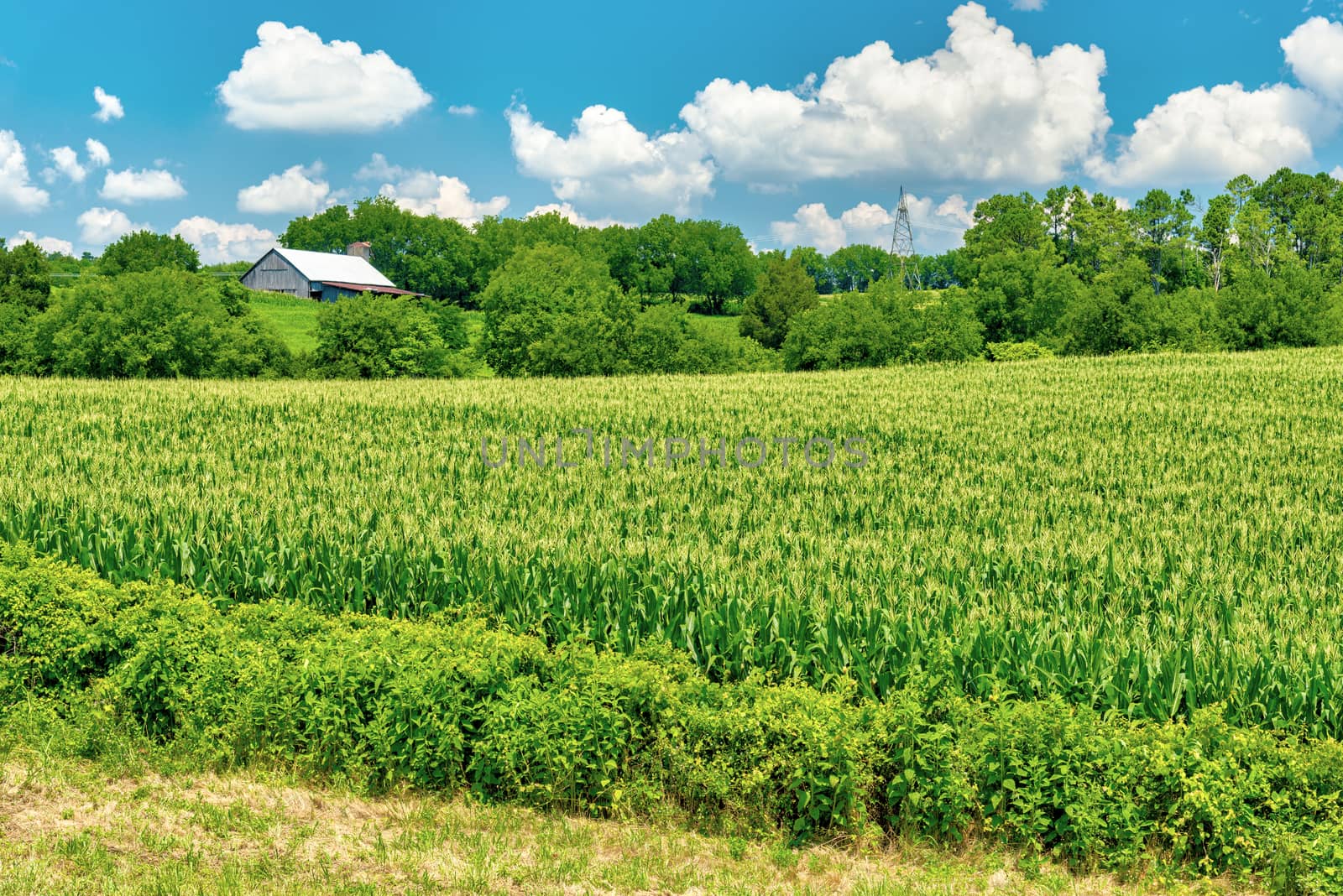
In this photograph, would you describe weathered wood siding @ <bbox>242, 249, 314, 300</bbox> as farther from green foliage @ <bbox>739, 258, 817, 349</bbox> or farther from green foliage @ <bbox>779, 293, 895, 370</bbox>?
green foliage @ <bbox>779, 293, 895, 370</bbox>

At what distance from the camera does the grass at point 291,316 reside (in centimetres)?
7950

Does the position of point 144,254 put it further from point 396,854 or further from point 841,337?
point 396,854

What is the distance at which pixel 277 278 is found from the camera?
379 ft

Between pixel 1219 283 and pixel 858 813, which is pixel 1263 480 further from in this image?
pixel 1219 283

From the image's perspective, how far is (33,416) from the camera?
77.1ft

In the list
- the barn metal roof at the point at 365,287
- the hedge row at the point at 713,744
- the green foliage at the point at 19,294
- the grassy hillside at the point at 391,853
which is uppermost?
the barn metal roof at the point at 365,287

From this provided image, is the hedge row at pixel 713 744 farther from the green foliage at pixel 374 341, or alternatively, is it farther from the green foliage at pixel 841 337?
the green foliage at pixel 841 337

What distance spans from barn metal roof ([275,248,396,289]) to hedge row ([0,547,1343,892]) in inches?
4482

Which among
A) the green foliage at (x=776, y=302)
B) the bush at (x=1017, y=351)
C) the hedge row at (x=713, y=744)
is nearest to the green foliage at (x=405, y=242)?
the green foliage at (x=776, y=302)

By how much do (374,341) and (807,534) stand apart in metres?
56.8

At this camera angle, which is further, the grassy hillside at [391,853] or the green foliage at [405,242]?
the green foliage at [405,242]

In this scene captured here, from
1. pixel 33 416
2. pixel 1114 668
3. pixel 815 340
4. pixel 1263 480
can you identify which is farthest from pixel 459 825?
pixel 815 340

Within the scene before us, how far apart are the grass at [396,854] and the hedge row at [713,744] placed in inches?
8.3

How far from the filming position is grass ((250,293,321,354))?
261 feet
